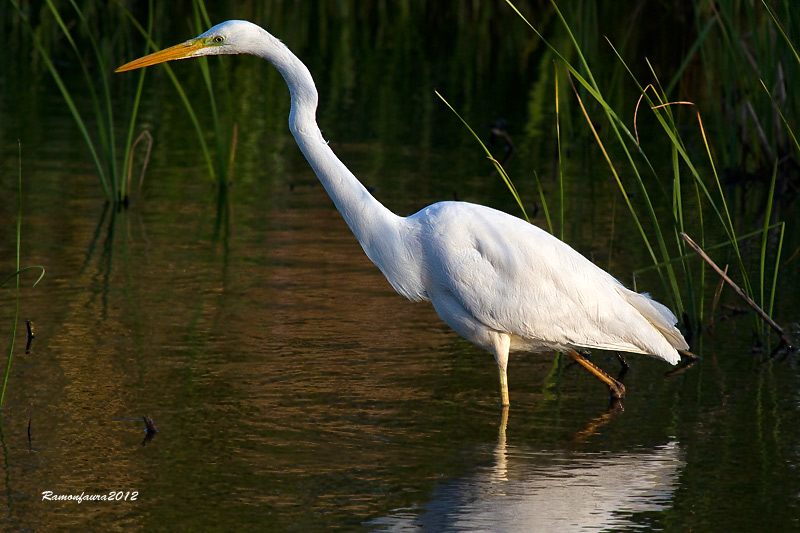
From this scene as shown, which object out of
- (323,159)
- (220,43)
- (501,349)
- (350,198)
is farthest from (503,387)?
(220,43)

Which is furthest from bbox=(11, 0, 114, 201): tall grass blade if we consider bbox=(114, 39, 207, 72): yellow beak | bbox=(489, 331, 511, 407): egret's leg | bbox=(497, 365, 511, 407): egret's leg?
bbox=(497, 365, 511, 407): egret's leg

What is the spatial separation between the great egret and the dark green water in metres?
0.39

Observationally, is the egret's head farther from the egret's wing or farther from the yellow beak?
the egret's wing

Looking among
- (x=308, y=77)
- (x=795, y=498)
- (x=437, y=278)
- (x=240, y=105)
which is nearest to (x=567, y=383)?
(x=437, y=278)

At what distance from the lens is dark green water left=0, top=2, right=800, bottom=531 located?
428 centimetres

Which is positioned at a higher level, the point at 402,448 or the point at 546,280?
the point at 546,280

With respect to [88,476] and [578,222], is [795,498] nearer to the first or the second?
[88,476]

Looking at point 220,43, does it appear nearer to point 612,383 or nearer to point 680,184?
point 612,383

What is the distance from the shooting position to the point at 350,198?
17.7 ft

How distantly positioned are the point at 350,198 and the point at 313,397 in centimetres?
97

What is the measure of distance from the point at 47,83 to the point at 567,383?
10285 millimetres

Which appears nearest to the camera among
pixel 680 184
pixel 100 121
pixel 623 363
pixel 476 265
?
pixel 476 265

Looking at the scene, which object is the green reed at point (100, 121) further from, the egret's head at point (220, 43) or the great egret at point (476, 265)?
the great egret at point (476, 265)

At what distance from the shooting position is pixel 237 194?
955cm
